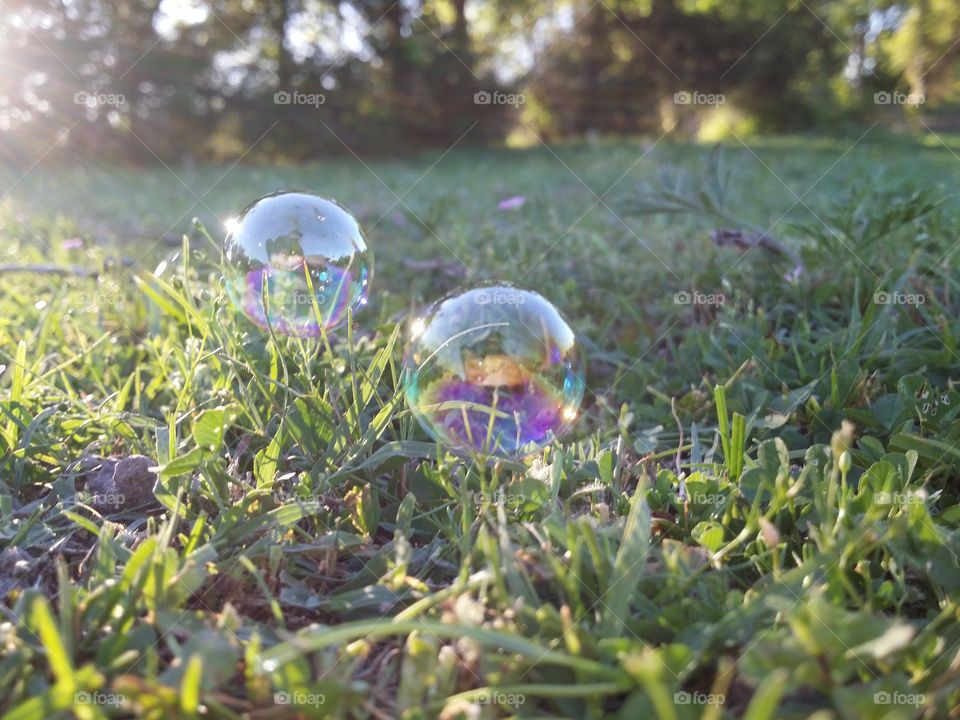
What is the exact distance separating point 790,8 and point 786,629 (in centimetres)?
1582

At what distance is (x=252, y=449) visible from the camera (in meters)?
1.88

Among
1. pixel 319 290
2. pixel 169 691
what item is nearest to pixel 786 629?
pixel 169 691

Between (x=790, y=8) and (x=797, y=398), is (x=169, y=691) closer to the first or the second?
(x=797, y=398)
